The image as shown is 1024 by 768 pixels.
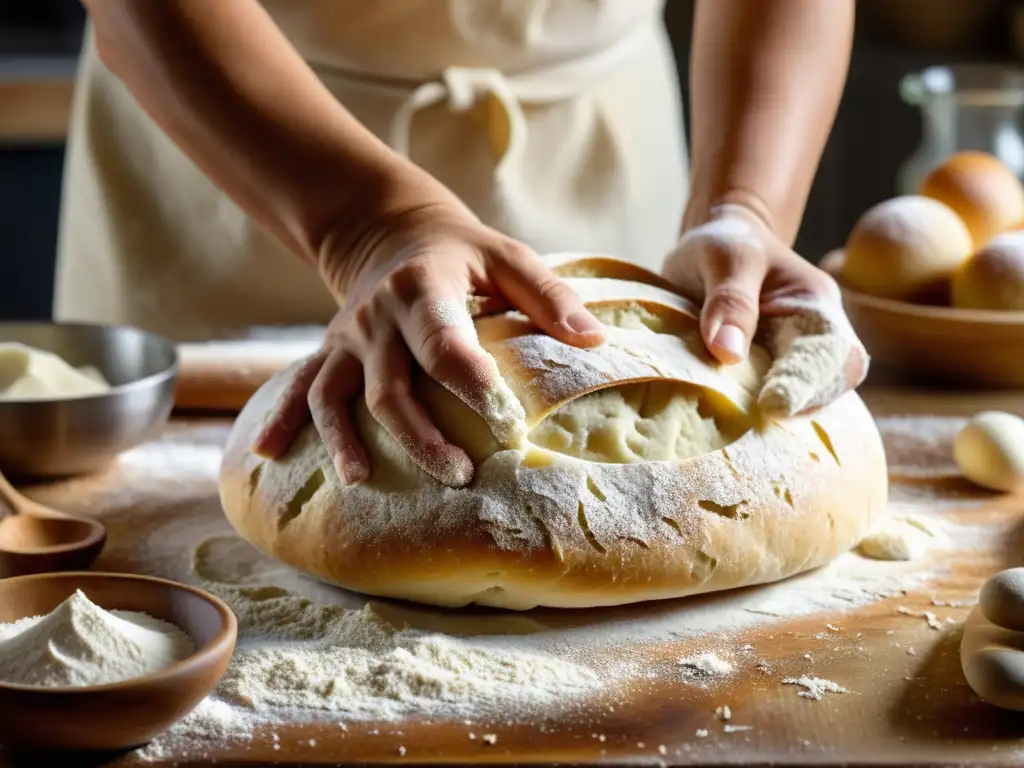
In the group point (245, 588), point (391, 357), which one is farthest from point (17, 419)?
point (391, 357)

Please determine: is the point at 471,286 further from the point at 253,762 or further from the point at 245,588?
the point at 253,762

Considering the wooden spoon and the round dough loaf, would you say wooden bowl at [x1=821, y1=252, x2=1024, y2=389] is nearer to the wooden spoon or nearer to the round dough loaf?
the round dough loaf

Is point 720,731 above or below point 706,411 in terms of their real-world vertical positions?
below

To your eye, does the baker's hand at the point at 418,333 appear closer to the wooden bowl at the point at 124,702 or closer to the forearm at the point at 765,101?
the wooden bowl at the point at 124,702

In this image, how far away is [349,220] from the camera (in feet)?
4.65

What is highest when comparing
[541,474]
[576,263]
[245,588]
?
[576,263]

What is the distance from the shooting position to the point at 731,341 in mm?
1320

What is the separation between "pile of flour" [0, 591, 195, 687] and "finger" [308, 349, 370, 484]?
0.91ft

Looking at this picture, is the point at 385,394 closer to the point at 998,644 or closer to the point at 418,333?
the point at 418,333

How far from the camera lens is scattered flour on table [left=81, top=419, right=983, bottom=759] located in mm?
1056

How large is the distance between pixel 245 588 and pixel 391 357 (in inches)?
10.9

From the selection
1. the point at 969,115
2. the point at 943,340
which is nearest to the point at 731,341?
the point at 943,340

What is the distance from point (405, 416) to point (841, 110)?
290 centimetres

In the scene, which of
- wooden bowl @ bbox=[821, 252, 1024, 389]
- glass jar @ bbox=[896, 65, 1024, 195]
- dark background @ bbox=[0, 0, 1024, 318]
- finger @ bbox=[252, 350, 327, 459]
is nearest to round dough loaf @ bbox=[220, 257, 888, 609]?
finger @ bbox=[252, 350, 327, 459]
